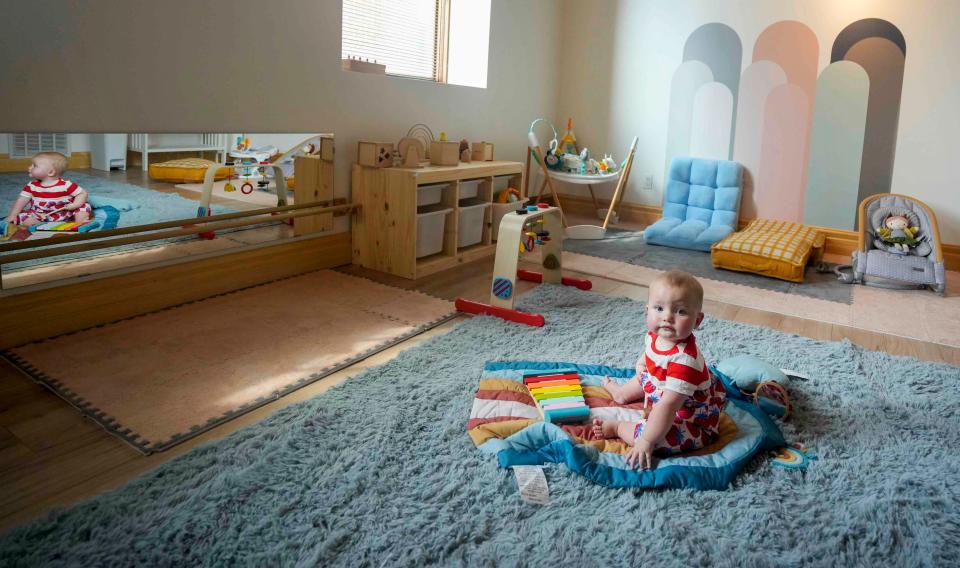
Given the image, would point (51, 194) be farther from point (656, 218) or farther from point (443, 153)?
point (656, 218)

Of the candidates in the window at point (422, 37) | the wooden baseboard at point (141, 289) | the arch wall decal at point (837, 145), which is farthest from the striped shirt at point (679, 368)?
the arch wall decal at point (837, 145)

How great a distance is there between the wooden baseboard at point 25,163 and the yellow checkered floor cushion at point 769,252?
3361 mm

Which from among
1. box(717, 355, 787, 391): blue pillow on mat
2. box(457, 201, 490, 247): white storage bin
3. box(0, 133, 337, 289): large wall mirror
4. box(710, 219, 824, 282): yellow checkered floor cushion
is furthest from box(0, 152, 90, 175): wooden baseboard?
box(710, 219, 824, 282): yellow checkered floor cushion

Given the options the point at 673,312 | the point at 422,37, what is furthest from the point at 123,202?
the point at 422,37

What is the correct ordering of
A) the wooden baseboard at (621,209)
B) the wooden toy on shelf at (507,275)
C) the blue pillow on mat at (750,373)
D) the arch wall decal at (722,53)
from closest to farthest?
the blue pillow on mat at (750,373)
the wooden toy on shelf at (507,275)
the arch wall decal at (722,53)
the wooden baseboard at (621,209)

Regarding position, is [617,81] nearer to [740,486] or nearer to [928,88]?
[928,88]

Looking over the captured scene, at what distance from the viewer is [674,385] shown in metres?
1.68

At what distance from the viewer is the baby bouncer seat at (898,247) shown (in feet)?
12.4

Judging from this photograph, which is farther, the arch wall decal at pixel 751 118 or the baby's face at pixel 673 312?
the arch wall decal at pixel 751 118

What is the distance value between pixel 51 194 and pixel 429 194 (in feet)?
6.07

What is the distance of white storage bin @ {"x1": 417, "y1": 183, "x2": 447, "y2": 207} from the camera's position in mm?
3646

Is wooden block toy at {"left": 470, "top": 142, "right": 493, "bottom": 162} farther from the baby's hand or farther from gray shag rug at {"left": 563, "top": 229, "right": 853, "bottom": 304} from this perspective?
the baby's hand

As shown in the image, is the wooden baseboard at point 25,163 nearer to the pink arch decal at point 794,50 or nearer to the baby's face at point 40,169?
the baby's face at point 40,169

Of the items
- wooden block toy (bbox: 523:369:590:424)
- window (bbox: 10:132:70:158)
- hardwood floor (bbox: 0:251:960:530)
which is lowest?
hardwood floor (bbox: 0:251:960:530)
